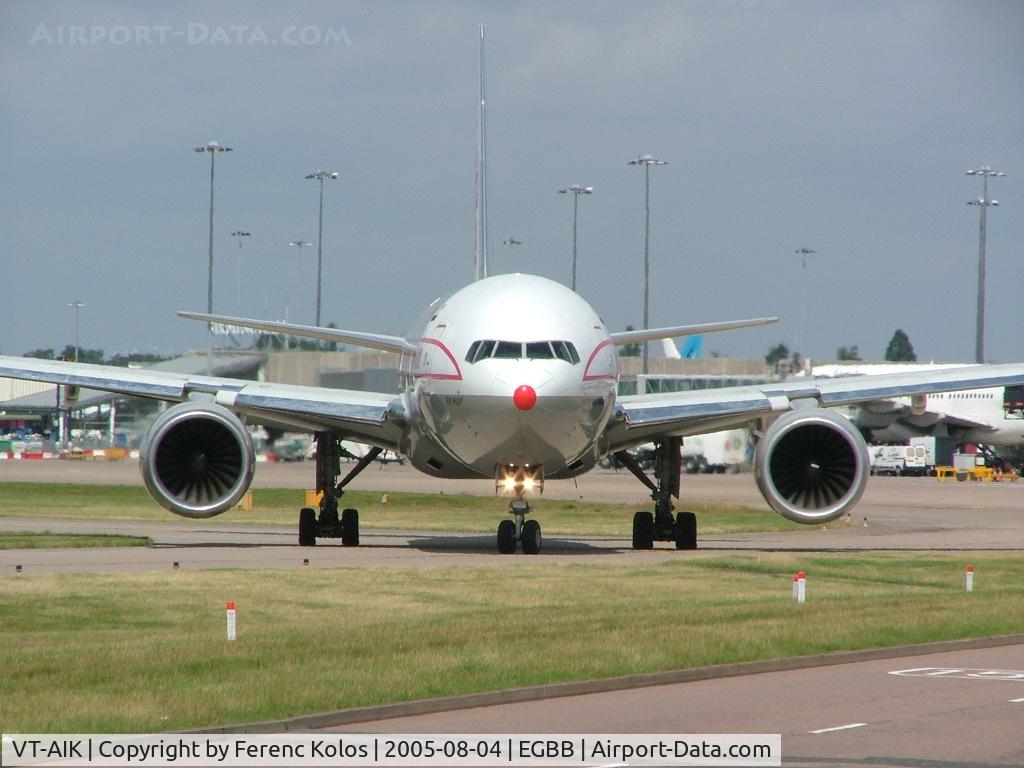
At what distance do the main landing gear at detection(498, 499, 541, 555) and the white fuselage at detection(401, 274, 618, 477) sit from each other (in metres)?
1.22

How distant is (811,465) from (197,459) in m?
10.6

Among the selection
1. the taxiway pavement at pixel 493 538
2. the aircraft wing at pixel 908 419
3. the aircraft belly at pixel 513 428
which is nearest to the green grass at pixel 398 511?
the taxiway pavement at pixel 493 538

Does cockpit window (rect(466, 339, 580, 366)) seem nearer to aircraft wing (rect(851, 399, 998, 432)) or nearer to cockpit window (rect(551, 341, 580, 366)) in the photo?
cockpit window (rect(551, 341, 580, 366))

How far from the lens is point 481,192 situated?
40562 millimetres

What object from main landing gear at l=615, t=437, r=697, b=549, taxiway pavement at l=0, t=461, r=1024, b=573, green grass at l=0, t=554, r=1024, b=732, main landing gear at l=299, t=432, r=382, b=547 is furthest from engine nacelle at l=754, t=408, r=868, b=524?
main landing gear at l=299, t=432, r=382, b=547

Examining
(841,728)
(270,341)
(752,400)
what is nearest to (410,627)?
(841,728)

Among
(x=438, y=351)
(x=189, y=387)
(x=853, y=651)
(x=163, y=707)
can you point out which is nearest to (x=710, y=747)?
(x=163, y=707)

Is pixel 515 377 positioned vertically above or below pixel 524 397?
above

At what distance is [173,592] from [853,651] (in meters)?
9.33

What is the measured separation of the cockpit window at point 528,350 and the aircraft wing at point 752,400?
307 cm

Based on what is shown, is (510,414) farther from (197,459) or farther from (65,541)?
(65,541)

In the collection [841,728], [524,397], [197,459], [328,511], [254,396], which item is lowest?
[841,728]

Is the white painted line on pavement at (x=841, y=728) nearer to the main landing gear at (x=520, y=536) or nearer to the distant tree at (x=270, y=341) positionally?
the main landing gear at (x=520, y=536)
